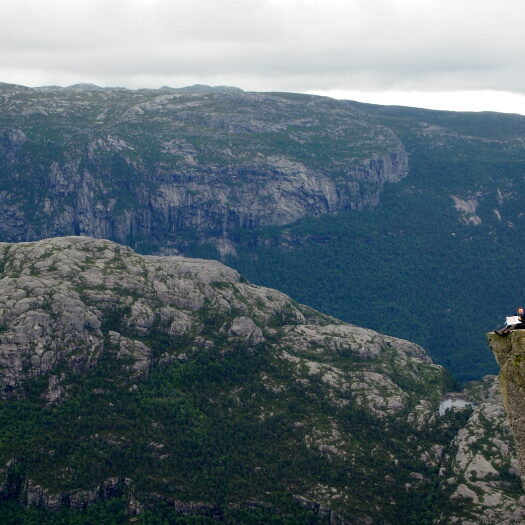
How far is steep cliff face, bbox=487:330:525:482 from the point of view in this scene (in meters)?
60.8

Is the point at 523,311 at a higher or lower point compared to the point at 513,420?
higher

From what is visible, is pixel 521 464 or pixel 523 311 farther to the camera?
pixel 523 311

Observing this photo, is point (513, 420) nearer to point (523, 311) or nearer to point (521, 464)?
point (521, 464)

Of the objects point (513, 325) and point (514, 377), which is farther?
point (513, 325)

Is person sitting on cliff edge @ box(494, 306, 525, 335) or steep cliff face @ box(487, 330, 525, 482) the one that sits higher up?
person sitting on cliff edge @ box(494, 306, 525, 335)

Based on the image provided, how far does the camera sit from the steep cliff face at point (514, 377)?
60.8 metres

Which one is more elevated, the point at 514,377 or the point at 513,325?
the point at 513,325

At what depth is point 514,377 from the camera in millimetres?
61125

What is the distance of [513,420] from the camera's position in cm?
6228

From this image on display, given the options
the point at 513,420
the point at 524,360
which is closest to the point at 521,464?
the point at 513,420

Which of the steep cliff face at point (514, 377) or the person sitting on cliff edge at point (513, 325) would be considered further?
the person sitting on cliff edge at point (513, 325)

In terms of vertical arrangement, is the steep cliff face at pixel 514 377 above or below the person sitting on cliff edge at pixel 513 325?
below

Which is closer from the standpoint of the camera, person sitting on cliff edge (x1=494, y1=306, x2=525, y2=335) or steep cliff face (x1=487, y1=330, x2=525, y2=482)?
steep cliff face (x1=487, y1=330, x2=525, y2=482)

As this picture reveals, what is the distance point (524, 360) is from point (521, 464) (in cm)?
849
